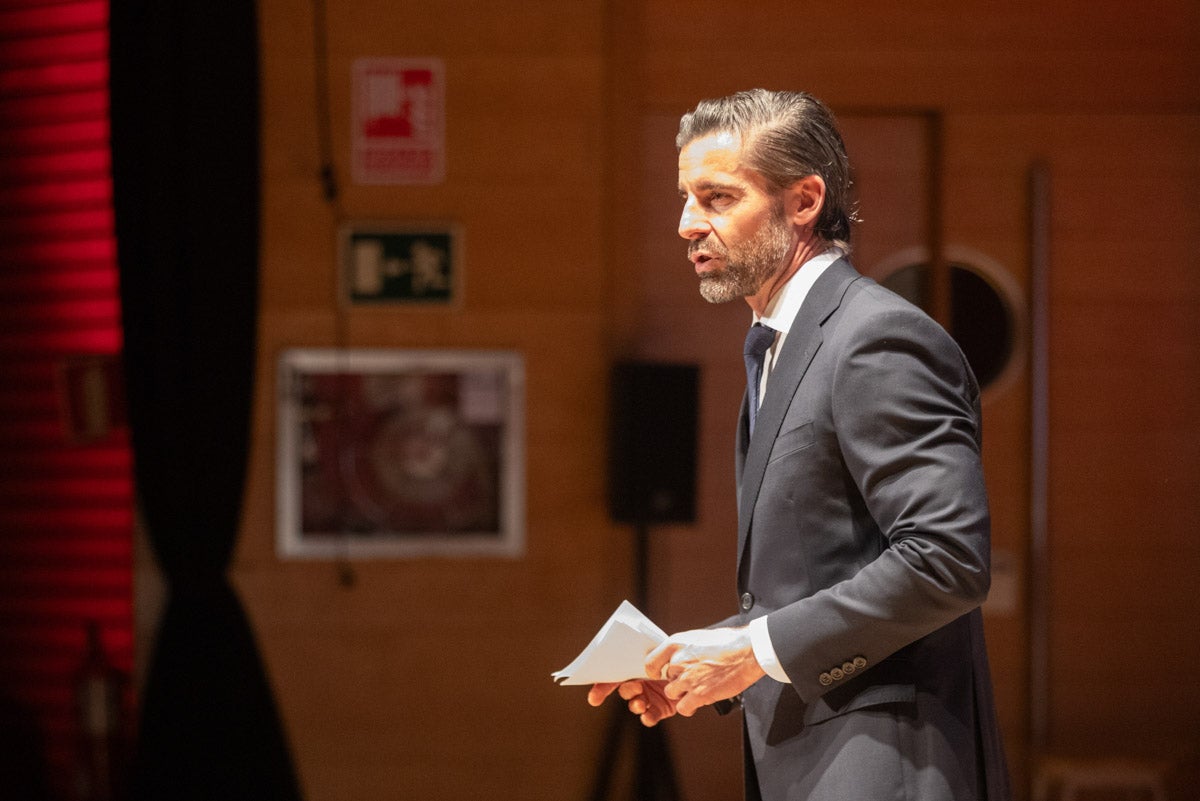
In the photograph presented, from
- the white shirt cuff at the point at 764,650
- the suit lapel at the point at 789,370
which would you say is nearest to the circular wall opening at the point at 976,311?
the suit lapel at the point at 789,370

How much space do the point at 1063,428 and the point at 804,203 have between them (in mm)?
2578

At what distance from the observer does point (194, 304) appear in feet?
12.1

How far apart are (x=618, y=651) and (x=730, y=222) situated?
0.64 meters

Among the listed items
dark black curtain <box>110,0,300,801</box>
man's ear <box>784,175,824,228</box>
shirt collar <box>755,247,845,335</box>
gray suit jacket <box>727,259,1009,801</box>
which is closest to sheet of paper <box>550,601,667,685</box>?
gray suit jacket <box>727,259,1009,801</box>

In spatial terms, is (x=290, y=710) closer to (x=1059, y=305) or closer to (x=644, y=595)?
(x=644, y=595)

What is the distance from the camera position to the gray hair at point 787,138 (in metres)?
1.61

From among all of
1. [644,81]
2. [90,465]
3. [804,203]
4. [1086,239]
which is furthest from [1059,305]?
[90,465]

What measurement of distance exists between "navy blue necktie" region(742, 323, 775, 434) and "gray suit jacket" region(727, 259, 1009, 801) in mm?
97

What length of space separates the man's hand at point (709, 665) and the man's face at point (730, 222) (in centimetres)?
50

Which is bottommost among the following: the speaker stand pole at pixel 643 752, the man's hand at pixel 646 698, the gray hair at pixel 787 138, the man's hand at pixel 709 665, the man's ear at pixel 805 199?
the speaker stand pole at pixel 643 752

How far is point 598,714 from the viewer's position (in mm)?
3748

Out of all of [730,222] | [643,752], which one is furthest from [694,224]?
[643,752]

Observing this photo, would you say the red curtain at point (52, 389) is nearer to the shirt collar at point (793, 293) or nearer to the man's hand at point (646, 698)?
the man's hand at point (646, 698)

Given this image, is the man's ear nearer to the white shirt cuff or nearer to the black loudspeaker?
the white shirt cuff
